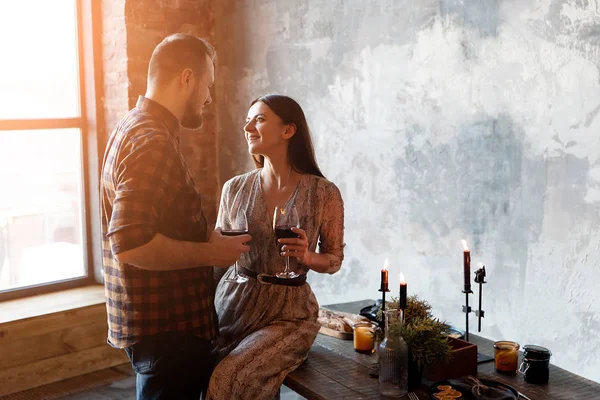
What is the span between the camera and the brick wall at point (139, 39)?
4.22m

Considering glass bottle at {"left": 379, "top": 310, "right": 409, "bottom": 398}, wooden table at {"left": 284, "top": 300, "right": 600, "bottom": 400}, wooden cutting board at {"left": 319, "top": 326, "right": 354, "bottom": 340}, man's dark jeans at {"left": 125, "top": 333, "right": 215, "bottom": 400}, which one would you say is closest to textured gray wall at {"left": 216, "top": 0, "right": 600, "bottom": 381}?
wooden table at {"left": 284, "top": 300, "right": 600, "bottom": 400}

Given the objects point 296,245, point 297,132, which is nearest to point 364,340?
point 296,245

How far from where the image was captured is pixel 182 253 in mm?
1922

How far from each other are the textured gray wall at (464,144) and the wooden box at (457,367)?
929 millimetres

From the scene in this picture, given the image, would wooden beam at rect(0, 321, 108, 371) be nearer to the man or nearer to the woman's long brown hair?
the man

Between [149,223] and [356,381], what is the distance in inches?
31.2

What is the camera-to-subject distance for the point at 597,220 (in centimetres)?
278

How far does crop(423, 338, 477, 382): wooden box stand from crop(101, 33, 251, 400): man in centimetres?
67

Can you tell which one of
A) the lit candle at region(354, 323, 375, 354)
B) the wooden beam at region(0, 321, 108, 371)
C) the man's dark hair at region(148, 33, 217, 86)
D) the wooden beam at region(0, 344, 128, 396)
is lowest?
the wooden beam at region(0, 344, 128, 396)

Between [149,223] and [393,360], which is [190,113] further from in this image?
[393,360]

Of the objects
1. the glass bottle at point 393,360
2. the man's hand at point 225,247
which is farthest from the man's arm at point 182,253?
the glass bottle at point 393,360

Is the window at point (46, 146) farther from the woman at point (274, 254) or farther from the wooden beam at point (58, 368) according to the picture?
the woman at point (274, 254)

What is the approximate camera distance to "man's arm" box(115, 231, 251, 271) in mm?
1862

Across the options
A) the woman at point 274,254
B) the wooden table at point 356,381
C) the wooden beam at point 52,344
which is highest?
the woman at point 274,254
